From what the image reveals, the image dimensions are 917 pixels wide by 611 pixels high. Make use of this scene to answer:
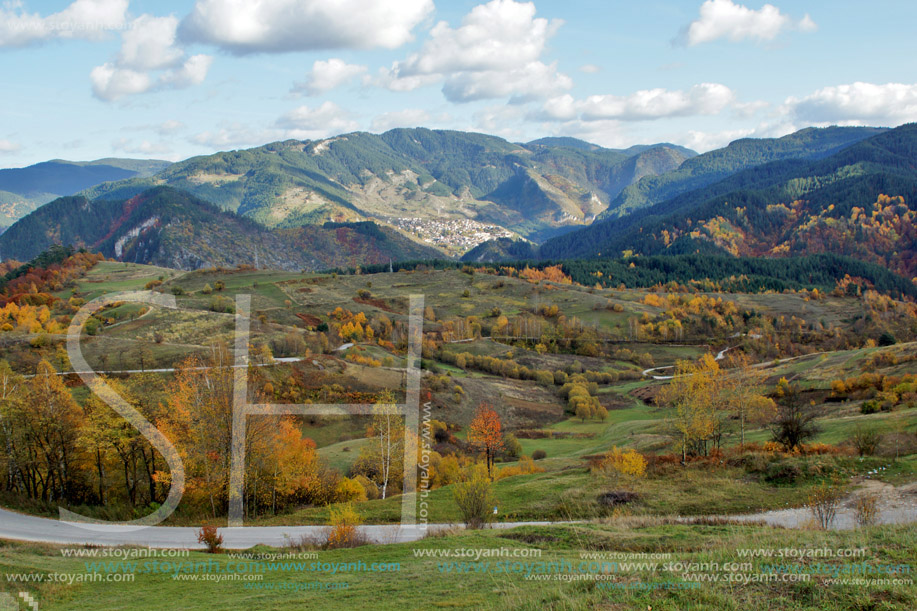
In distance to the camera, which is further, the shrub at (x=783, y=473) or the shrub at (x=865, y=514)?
the shrub at (x=783, y=473)

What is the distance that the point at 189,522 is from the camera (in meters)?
32.8

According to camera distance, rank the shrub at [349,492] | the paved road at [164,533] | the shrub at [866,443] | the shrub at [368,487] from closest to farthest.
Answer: the paved road at [164,533], the shrub at [866,443], the shrub at [349,492], the shrub at [368,487]

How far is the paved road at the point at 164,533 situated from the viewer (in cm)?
2716

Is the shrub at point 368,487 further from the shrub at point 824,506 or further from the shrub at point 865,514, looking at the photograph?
the shrub at point 865,514

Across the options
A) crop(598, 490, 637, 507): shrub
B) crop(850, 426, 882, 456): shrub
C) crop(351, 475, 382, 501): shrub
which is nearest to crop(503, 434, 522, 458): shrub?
crop(351, 475, 382, 501): shrub

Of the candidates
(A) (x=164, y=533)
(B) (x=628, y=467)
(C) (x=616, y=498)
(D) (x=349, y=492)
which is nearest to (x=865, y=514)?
(C) (x=616, y=498)

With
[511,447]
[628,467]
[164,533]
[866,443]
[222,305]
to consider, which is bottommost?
[511,447]

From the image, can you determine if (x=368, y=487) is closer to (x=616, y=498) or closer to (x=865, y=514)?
(x=616, y=498)

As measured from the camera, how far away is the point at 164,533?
29.9 metres

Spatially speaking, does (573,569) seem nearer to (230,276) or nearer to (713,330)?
(713,330)

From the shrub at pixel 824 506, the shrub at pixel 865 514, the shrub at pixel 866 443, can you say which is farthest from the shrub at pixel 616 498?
the shrub at pixel 866 443

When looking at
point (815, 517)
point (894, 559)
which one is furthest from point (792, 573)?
point (815, 517)

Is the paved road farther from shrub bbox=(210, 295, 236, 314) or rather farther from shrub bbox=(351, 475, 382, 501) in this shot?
shrub bbox=(210, 295, 236, 314)

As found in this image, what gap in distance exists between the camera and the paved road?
27156 mm
